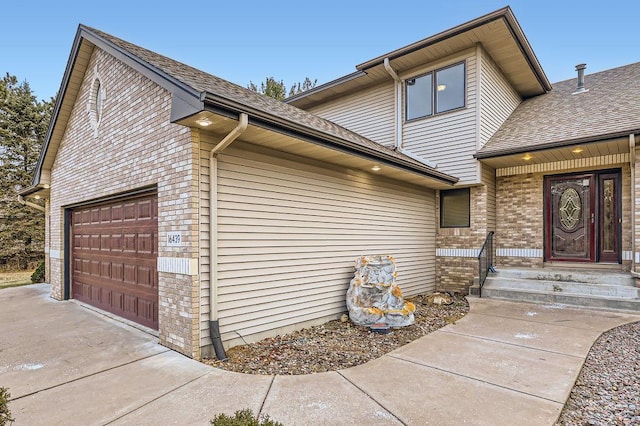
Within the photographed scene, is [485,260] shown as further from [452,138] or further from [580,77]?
[580,77]

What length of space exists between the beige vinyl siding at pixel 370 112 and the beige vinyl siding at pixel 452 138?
0.69 m

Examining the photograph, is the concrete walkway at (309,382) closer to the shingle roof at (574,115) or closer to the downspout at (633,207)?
the downspout at (633,207)

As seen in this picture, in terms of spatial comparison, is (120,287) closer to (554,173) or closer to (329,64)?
(554,173)

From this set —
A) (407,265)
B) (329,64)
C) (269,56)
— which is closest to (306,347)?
(407,265)

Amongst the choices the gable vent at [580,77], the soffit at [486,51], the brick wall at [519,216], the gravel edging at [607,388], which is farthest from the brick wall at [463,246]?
the gable vent at [580,77]

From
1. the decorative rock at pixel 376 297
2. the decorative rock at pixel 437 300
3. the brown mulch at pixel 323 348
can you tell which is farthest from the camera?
the decorative rock at pixel 437 300

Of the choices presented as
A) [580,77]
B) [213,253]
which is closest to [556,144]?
[580,77]

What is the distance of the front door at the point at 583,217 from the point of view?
7598mm

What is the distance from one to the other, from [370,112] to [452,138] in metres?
2.69

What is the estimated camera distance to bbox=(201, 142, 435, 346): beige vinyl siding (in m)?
4.50

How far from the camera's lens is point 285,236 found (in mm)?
5297

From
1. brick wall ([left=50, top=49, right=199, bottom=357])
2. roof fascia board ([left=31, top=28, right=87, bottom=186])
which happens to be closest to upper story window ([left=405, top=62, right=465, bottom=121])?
brick wall ([left=50, top=49, right=199, bottom=357])

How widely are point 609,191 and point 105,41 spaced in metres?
10.5

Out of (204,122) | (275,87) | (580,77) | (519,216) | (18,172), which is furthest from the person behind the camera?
(275,87)
